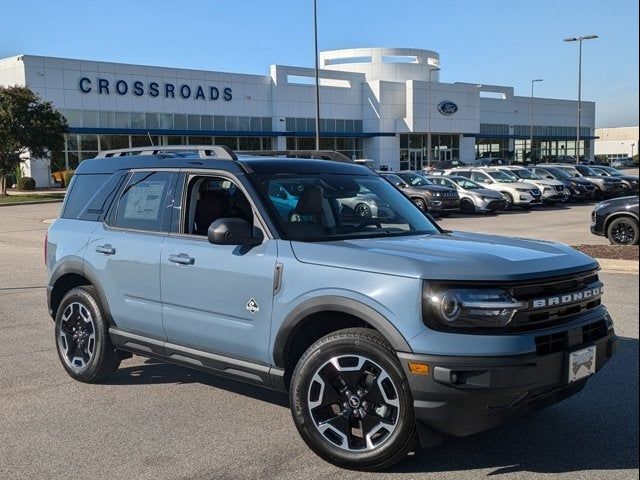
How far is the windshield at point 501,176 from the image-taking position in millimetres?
28833

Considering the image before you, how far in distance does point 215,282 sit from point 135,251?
949 millimetres

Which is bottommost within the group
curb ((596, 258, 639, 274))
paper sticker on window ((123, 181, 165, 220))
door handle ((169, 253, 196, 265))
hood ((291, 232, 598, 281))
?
curb ((596, 258, 639, 274))

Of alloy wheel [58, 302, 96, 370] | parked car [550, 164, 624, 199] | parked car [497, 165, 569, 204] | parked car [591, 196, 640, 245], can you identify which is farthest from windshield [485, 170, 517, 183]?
alloy wheel [58, 302, 96, 370]

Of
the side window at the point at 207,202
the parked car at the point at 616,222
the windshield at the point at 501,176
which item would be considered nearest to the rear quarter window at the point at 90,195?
the side window at the point at 207,202

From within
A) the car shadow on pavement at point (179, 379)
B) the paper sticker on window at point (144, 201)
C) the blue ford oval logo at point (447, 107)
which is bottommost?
the car shadow on pavement at point (179, 379)

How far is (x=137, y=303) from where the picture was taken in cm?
525

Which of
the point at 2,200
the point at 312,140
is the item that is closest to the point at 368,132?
the point at 312,140

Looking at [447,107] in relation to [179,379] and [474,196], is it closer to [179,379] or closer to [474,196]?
[474,196]

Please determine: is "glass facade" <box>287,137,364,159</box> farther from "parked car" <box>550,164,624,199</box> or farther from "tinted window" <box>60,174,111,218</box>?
"tinted window" <box>60,174,111,218</box>

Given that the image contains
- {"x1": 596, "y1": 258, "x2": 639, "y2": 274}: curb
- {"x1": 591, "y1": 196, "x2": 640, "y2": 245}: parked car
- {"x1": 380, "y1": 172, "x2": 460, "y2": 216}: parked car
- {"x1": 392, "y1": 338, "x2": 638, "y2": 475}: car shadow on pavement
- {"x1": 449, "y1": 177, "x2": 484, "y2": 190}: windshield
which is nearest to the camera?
{"x1": 392, "y1": 338, "x2": 638, "y2": 475}: car shadow on pavement

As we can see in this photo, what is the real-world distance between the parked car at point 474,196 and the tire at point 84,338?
21749mm

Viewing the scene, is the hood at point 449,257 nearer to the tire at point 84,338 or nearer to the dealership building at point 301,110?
the tire at point 84,338

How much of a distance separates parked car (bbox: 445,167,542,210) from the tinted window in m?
23.0

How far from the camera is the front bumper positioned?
A: 3541 mm
